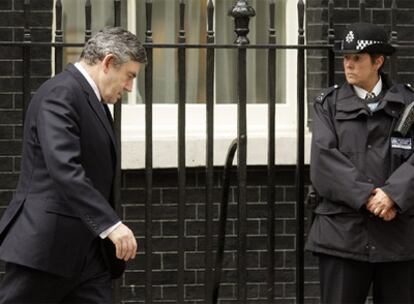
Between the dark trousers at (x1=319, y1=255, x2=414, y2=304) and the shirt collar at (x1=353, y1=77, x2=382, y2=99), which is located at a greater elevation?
the shirt collar at (x1=353, y1=77, x2=382, y2=99)

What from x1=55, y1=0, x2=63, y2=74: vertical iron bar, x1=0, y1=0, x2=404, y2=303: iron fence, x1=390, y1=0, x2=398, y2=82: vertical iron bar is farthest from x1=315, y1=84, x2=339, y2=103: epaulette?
x1=55, y1=0, x2=63, y2=74: vertical iron bar

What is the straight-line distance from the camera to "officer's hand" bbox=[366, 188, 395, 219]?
19.3 ft

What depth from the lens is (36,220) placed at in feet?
16.6

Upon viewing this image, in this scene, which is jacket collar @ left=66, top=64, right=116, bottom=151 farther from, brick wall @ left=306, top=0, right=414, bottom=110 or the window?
brick wall @ left=306, top=0, right=414, bottom=110

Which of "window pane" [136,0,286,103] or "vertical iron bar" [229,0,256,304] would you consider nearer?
"vertical iron bar" [229,0,256,304]

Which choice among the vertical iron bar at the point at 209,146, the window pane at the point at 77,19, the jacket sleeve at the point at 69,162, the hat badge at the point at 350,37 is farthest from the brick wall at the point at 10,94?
the jacket sleeve at the point at 69,162

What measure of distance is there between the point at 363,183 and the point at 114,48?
57.2 inches

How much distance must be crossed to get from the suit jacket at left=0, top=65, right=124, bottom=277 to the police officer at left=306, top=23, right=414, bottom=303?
4.15 feet

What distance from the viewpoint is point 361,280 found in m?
6.09

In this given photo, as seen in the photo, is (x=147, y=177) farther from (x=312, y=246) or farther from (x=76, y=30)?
(x=76, y=30)

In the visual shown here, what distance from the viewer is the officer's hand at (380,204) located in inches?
231

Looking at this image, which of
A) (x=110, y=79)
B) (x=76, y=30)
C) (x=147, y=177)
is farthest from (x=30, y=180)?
(x=76, y=30)

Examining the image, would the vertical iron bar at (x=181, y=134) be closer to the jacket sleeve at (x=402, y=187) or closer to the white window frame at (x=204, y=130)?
the jacket sleeve at (x=402, y=187)

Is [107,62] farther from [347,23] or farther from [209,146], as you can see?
[347,23]
